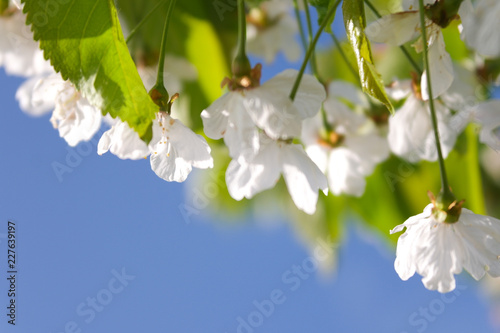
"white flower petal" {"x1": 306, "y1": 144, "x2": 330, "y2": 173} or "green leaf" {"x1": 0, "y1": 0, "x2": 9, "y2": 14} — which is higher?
"green leaf" {"x1": 0, "y1": 0, "x2": 9, "y2": 14}

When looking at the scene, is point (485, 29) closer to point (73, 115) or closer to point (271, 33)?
point (73, 115)

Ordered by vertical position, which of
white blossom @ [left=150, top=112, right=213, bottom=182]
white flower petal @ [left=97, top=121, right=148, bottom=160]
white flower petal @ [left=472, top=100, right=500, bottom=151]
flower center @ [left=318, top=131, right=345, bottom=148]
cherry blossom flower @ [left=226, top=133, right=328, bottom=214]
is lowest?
flower center @ [left=318, top=131, right=345, bottom=148]

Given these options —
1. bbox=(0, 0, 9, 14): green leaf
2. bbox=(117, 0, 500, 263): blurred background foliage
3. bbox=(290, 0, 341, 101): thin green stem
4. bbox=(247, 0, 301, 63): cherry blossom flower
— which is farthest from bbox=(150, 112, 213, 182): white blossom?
bbox=(247, 0, 301, 63): cherry blossom flower

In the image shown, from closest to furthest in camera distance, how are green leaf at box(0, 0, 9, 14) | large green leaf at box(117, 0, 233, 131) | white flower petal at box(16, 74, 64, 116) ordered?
white flower petal at box(16, 74, 64, 116) → green leaf at box(0, 0, 9, 14) → large green leaf at box(117, 0, 233, 131)

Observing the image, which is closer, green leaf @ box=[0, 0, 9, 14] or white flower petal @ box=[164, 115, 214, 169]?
white flower petal @ box=[164, 115, 214, 169]

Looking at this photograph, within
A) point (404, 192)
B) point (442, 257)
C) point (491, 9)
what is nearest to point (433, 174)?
point (404, 192)

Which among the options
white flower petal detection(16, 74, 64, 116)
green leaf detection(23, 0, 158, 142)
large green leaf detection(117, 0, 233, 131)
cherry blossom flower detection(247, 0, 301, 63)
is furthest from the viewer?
cherry blossom flower detection(247, 0, 301, 63)

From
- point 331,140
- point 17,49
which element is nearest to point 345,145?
point 331,140

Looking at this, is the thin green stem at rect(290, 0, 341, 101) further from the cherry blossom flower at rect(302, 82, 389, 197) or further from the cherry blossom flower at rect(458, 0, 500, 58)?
the cherry blossom flower at rect(302, 82, 389, 197)
